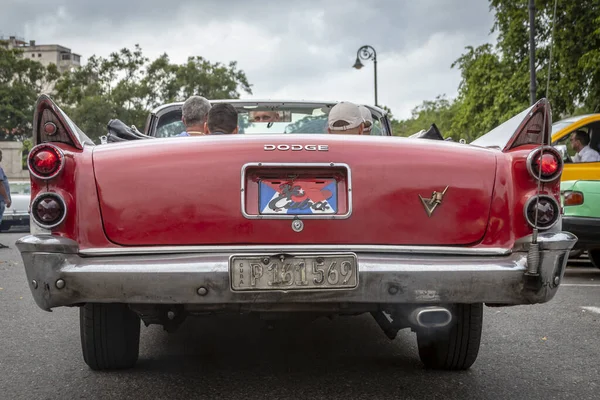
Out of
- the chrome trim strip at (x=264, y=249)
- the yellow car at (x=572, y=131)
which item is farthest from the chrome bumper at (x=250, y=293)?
the yellow car at (x=572, y=131)

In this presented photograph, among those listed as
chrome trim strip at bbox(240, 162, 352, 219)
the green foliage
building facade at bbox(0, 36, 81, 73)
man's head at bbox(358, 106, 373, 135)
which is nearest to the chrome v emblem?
chrome trim strip at bbox(240, 162, 352, 219)

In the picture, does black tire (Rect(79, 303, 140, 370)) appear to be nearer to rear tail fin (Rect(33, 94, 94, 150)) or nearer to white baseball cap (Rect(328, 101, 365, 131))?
rear tail fin (Rect(33, 94, 94, 150))

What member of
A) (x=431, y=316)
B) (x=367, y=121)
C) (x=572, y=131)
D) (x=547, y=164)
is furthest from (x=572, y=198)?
(x=431, y=316)

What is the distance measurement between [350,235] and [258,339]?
81.9 inches

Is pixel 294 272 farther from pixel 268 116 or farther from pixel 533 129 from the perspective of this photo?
pixel 268 116

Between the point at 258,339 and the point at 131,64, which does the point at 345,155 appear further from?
the point at 131,64

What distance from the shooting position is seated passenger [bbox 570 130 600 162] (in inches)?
388

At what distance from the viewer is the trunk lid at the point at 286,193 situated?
3480 millimetres

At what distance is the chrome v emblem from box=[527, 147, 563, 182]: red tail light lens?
426 mm

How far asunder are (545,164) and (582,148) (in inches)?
269

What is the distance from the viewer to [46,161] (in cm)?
356

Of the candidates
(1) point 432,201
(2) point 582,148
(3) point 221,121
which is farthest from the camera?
(2) point 582,148

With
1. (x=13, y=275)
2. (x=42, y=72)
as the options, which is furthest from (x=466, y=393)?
(x=42, y=72)

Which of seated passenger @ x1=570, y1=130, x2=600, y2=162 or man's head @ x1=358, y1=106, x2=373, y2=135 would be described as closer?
man's head @ x1=358, y1=106, x2=373, y2=135
